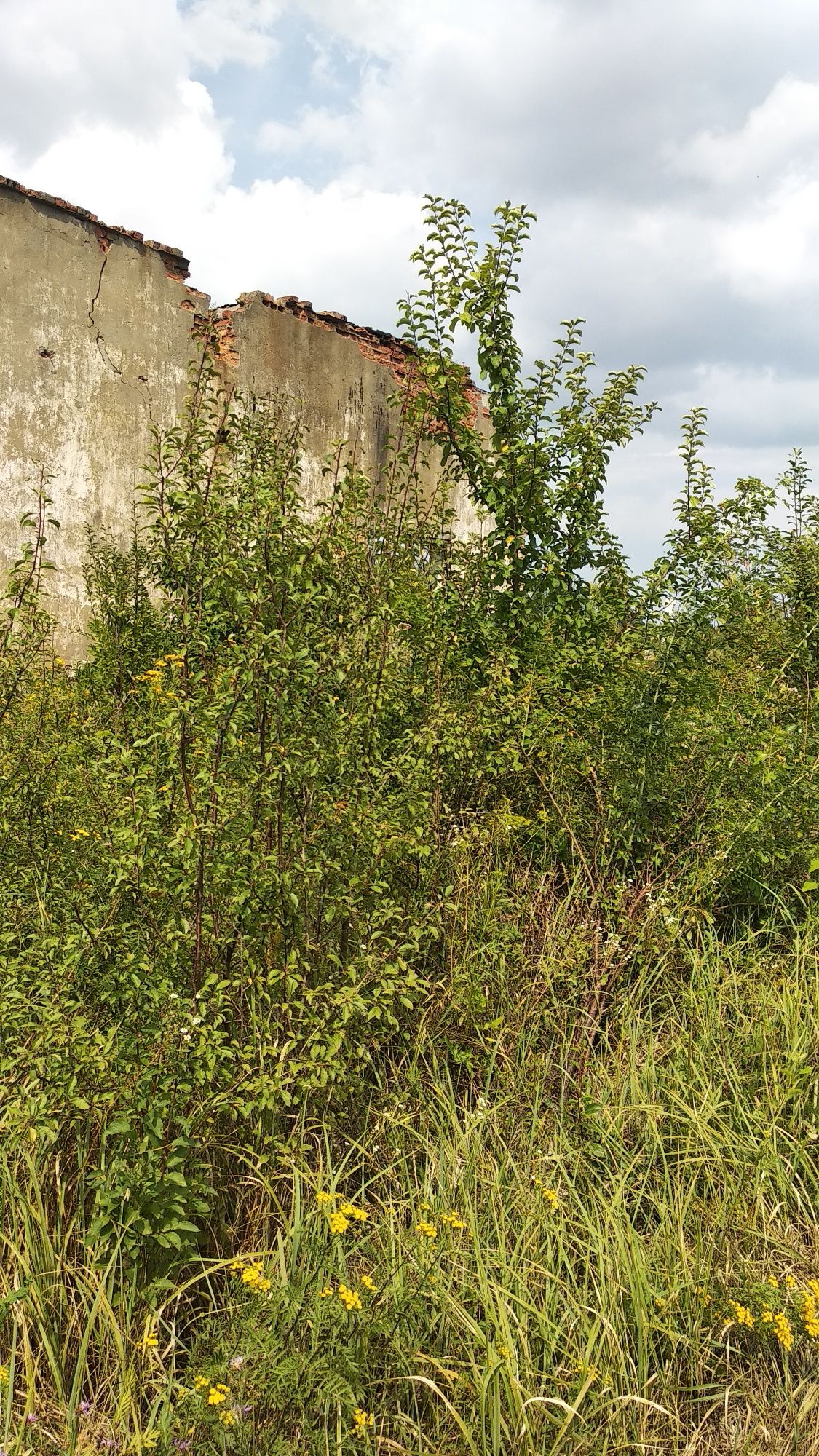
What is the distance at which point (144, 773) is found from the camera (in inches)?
102

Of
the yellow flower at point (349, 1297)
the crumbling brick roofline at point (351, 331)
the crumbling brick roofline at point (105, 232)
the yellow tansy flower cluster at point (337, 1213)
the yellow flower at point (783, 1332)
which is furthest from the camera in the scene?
the crumbling brick roofline at point (351, 331)

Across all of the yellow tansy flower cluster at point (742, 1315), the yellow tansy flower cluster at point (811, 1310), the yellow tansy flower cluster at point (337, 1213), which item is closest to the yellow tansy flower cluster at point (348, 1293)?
the yellow tansy flower cluster at point (337, 1213)

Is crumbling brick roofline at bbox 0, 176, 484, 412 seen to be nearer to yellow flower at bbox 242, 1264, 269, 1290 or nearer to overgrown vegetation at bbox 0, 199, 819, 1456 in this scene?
overgrown vegetation at bbox 0, 199, 819, 1456

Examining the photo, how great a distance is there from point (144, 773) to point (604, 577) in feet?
10.5

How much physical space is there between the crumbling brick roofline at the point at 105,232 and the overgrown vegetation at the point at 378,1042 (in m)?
5.70

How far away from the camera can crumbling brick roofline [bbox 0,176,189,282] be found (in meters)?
8.13

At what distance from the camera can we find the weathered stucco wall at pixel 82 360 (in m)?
8.14

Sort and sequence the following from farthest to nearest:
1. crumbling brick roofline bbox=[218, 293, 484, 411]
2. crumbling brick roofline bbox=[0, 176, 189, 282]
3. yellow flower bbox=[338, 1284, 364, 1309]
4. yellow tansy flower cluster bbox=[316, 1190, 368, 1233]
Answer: crumbling brick roofline bbox=[218, 293, 484, 411] → crumbling brick roofline bbox=[0, 176, 189, 282] → yellow tansy flower cluster bbox=[316, 1190, 368, 1233] → yellow flower bbox=[338, 1284, 364, 1309]

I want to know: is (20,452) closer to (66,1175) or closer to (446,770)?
(446,770)

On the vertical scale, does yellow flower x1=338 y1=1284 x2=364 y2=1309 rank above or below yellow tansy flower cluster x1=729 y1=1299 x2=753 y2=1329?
above

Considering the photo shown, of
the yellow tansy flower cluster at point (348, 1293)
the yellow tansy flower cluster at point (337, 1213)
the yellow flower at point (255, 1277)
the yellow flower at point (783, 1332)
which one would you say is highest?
the yellow tansy flower cluster at point (337, 1213)

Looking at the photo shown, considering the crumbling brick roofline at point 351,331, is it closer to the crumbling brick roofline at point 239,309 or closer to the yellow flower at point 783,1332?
the crumbling brick roofline at point 239,309

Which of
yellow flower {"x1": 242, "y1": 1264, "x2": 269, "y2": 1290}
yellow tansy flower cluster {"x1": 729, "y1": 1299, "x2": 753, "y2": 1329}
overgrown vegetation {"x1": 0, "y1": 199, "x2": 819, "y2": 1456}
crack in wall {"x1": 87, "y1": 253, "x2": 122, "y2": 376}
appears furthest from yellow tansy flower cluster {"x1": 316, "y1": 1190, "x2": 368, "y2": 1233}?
crack in wall {"x1": 87, "y1": 253, "x2": 122, "y2": 376}

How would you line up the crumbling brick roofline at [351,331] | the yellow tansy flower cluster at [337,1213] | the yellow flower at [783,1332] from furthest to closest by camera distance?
the crumbling brick roofline at [351,331]
the yellow flower at [783,1332]
the yellow tansy flower cluster at [337,1213]
